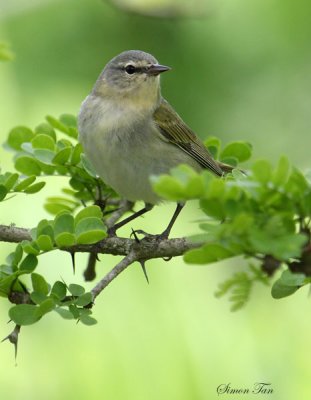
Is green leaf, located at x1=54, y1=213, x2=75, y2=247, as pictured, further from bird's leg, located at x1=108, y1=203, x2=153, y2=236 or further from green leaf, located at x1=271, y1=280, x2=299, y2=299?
bird's leg, located at x1=108, y1=203, x2=153, y2=236

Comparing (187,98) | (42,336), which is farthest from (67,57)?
(42,336)

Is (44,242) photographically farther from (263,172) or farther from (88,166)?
(88,166)

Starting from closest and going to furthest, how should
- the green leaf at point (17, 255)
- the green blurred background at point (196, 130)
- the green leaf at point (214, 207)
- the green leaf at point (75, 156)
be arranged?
the green leaf at point (214, 207)
the green leaf at point (17, 255)
the green leaf at point (75, 156)
the green blurred background at point (196, 130)

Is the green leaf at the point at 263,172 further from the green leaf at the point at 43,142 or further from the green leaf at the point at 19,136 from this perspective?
the green leaf at the point at 19,136

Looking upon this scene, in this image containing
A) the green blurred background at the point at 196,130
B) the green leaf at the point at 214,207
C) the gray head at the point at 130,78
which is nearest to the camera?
the green leaf at the point at 214,207

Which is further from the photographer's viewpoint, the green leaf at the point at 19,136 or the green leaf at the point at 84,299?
the green leaf at the point at 19,136

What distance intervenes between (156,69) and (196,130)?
1.90 feet

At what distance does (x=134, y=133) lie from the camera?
427 centimetres

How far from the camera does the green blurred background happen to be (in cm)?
409

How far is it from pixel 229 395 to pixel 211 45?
2.15 meters

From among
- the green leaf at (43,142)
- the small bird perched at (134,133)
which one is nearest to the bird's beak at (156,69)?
the small bird perched at (134,133)

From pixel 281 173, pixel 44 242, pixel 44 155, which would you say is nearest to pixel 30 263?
pixel 44 242

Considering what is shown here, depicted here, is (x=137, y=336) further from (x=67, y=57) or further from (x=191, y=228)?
(x=67, y=57)

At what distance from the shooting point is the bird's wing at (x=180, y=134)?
446cm
